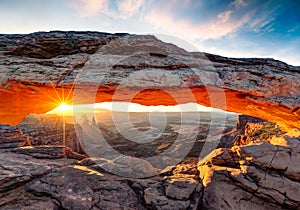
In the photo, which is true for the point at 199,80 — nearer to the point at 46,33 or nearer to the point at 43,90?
the point at 43,90

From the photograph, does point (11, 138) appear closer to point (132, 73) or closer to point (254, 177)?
point (132, 73)

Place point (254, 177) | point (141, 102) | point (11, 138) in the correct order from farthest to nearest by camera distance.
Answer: point (141, 102), point (11, 138), point (254, 177)

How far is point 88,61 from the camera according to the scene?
1041 cm

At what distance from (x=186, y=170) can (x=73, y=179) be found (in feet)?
17.7

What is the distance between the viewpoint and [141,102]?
42.0ft

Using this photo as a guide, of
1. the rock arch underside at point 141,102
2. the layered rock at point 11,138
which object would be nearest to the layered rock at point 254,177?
the rock arch underside at point 141,102

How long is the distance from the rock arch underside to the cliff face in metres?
0.06

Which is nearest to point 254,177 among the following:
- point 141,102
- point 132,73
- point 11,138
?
point 132,73

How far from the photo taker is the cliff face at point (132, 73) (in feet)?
32.4

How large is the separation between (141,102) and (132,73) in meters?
3.14

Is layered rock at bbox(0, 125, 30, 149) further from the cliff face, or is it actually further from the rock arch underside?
the cliff face

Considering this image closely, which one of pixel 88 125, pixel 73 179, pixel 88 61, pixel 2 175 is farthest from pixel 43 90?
pixel 88 125

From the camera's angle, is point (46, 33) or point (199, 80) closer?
point (199, 80)

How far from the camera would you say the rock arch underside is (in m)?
6.35
